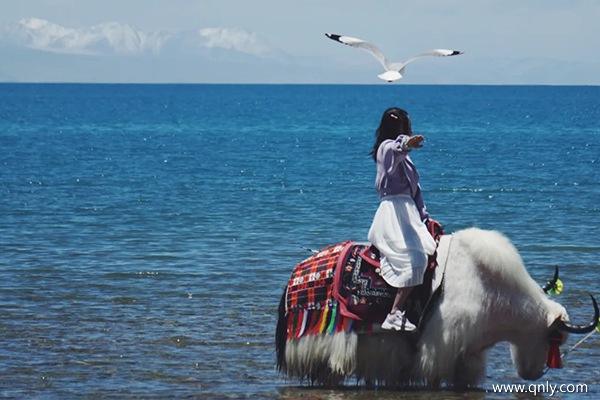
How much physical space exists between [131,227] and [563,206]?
8.32 metres

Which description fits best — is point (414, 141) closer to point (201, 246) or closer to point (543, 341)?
point (543, 341)

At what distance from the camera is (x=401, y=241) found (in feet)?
22.7

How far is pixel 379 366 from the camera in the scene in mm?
7207

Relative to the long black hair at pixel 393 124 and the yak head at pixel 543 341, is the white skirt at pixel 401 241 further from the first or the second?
the yak head at pixel 543 341

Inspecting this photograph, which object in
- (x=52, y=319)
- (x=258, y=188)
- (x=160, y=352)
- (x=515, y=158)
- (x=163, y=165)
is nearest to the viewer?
(x=160, y=352)

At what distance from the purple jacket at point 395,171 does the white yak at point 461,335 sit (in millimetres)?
462

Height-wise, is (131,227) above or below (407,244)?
below

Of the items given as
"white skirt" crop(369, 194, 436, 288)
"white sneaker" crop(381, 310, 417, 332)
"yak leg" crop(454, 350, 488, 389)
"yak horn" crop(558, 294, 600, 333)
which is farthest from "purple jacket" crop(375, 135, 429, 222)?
"yak horn" crop(558, 294, 600, 333)

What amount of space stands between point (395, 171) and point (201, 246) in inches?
326

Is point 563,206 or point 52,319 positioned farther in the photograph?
point 563,206

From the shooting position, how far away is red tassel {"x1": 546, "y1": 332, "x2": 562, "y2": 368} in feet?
23.6

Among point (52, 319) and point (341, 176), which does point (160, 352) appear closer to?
point (52, 319)

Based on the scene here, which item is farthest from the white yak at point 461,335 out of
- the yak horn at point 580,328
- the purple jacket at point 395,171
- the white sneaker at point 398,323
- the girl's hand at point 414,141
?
the girl's hand at point 414,141

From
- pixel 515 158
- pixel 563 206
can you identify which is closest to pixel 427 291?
pixel 563 206
